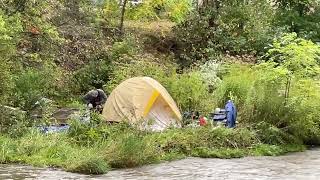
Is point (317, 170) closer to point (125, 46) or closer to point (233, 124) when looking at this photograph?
point (233, 124)

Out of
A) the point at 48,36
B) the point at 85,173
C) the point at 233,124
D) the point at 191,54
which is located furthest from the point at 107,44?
the point at 85,173

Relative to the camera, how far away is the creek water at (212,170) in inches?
485

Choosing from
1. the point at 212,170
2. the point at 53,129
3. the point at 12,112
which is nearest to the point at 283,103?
the point at 212,170

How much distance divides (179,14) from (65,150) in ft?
52.6

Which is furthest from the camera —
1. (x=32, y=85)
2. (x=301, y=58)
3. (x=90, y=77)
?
(x=90, y=77)

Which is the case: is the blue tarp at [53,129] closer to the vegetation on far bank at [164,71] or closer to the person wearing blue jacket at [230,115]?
the vegetation on far bank at [164,71]

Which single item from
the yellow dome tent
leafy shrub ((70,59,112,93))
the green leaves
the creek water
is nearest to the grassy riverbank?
the creek water

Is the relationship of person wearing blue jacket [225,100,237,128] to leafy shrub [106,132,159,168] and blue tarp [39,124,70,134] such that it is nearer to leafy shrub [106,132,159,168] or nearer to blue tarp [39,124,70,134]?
leafy shrub [106,132,159,168]

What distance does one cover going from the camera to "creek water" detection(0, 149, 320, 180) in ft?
40.4

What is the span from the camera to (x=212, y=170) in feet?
45.4

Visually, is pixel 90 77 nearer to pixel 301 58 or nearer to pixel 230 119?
pixel 230 119

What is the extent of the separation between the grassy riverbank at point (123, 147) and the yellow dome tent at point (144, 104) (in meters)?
1.60

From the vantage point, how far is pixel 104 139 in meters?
14.3

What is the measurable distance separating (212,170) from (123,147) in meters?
2.16
